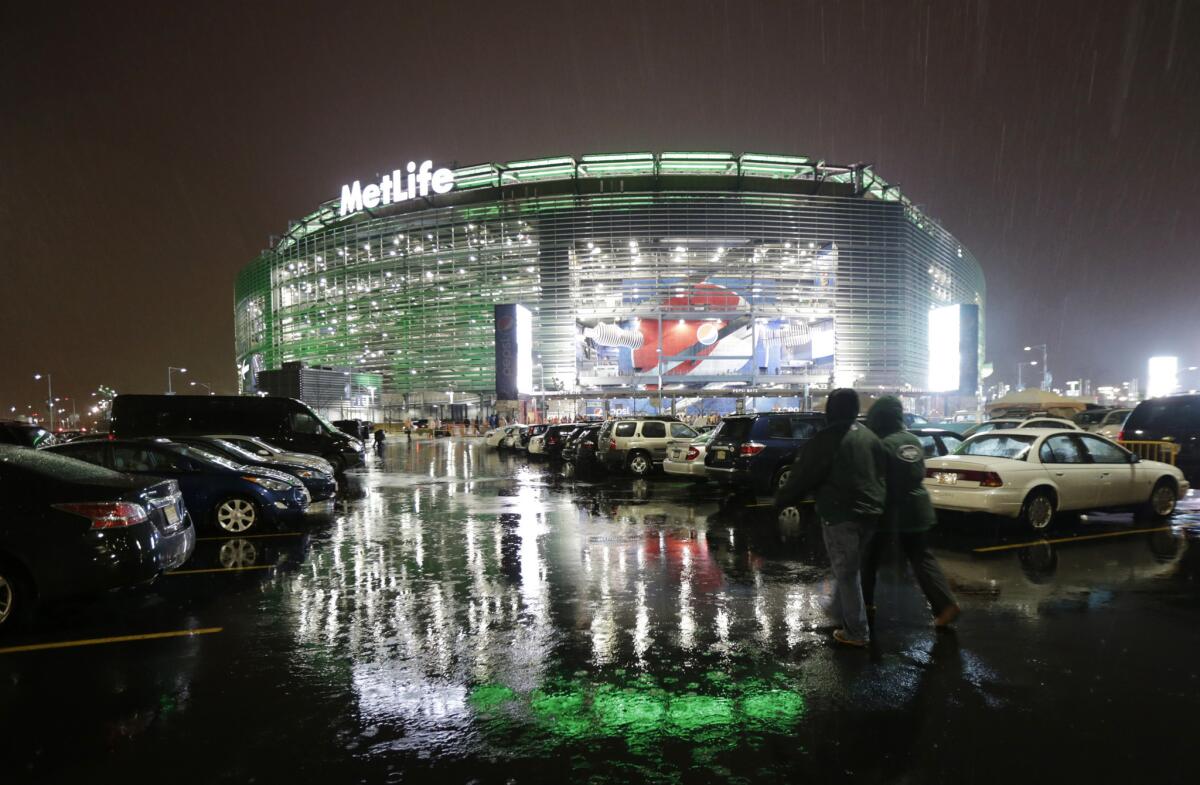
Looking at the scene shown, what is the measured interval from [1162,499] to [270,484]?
45.5ft

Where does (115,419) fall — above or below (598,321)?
below

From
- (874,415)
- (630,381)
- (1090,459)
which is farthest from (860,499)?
(630,381)

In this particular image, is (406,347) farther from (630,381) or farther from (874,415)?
(874,415)

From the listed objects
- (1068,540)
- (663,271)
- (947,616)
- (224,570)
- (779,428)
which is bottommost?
(1068,540)

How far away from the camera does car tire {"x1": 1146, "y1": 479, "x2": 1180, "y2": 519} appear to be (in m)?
10.3

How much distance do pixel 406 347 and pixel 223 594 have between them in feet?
241

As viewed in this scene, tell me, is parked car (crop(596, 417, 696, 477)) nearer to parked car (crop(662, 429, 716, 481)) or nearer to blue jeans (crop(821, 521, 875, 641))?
parked car (crop(662, 429, 716, 481))

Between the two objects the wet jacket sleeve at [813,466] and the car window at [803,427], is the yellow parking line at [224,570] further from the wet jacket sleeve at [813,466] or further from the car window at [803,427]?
the car window at [803,427]

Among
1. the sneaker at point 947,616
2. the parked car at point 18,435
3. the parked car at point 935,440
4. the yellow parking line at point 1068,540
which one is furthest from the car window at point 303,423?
the sneaker at point 947,616

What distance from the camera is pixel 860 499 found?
4.83m

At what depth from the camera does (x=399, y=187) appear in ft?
236

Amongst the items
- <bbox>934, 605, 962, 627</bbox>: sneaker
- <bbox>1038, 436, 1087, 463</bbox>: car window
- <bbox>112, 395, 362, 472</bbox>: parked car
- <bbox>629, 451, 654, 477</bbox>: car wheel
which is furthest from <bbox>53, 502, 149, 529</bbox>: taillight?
<bbox>112, 395, 362, 472</bbox>: parked car

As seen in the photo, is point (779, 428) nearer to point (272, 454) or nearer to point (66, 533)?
point (272, 454)

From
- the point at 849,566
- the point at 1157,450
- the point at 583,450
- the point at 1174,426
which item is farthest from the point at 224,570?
the point at 1174,426
